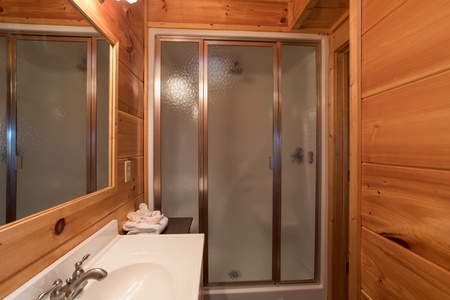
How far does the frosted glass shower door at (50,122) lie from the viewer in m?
0.55

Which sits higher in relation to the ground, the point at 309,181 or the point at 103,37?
the point at 103,37

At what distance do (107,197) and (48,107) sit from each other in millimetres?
486

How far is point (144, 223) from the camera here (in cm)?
110

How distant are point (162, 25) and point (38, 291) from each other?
1759mm

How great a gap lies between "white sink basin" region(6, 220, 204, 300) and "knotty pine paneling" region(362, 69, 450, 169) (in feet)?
2.66

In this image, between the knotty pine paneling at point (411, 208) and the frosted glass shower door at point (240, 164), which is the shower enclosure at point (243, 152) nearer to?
the frosted glass shower door at point (240, 164)

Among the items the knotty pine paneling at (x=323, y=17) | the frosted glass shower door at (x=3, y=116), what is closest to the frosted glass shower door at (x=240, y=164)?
the knotty pine paneling at (x=323, y=17)

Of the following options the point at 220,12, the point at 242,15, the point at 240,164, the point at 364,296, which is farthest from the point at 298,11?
the point at 364,296

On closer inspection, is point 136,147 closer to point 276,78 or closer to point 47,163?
point 47,163

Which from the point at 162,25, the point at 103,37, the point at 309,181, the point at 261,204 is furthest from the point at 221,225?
the point at 162,25

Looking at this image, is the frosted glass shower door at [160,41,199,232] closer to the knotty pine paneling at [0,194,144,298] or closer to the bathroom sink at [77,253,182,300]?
the knotty pine paneling at [0,194,144,298]

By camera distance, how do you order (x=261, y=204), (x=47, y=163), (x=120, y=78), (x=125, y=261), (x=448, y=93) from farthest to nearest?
(x=261, y=204) < (x=120, y=78) < (x=125, y=261) < (x=47, y=163) < (x=448, y=93)

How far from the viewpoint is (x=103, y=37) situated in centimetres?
91

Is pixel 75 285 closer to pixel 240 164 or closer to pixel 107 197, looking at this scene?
pixel 107 197
